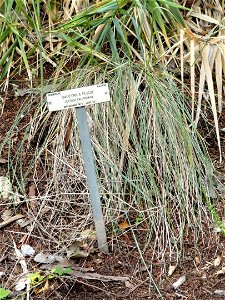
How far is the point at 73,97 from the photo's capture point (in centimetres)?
219

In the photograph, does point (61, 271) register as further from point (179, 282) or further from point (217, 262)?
point (217, 262)

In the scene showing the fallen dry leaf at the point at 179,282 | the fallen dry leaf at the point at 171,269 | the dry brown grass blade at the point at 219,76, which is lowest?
the fallen dry leaf at the point at 179,282

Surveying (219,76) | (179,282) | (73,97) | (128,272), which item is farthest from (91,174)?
(219,76)

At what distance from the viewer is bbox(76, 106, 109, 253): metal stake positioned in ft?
7.27

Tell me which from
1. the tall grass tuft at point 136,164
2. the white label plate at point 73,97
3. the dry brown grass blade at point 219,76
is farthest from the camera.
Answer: the dry brown grass blade at point 219,76

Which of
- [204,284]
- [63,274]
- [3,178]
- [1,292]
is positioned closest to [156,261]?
[204,284]

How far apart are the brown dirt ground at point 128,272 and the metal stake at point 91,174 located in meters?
0.10

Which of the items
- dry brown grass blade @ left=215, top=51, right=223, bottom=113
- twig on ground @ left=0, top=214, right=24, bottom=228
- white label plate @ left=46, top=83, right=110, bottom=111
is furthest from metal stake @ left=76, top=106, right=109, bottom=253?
dry brown grass blade @ left=215, top=51, right=223, bottom=113

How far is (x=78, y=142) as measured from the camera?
2.65m

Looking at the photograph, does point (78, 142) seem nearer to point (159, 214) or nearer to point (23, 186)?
point (23, 186)

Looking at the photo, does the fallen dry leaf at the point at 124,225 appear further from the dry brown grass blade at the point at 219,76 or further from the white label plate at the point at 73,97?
the dry brown grass blade at the point at 219,76

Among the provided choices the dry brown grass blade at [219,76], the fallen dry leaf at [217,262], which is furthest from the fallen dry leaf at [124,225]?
the dry brown grass blade at [219,76]

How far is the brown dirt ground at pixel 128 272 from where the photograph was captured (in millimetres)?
2207

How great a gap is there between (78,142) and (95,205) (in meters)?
0.45
